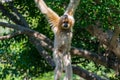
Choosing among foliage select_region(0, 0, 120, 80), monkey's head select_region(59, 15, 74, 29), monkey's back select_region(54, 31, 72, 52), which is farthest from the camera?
foliage select_region(0, 0, 120, 80)

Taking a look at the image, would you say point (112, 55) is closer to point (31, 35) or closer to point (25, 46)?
point (31, 35)

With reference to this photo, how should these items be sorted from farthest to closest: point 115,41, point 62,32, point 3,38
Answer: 1. point 3,38
2. point 115,41
3. point 62,32

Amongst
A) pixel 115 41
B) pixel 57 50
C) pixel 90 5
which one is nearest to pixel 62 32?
pixel 57 50

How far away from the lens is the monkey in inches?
259

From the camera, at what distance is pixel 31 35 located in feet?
32.7

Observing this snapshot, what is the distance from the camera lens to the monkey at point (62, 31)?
6.57m

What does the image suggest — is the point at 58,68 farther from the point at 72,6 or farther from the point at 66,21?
the point at 72,6

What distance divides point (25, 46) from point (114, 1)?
438 centimetres

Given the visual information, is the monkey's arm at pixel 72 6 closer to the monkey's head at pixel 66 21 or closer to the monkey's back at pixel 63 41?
the monkey's head at pixel 66 21

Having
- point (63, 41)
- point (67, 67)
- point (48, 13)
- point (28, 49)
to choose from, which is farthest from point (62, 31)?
point (28, 49)

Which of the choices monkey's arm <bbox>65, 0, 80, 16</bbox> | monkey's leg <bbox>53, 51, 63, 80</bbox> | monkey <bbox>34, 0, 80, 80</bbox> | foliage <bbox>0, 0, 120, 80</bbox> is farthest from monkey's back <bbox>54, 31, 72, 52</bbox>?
foliage <bbox>0, 0, 120, 80</bbox>

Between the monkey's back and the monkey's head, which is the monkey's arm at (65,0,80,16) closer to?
the monkey's head

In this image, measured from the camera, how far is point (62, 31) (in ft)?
22.1

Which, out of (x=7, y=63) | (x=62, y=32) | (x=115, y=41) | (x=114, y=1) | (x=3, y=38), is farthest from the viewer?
(x=7, y=63)
